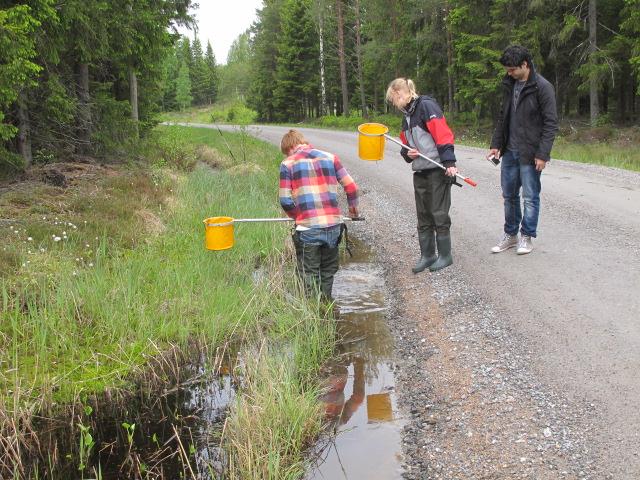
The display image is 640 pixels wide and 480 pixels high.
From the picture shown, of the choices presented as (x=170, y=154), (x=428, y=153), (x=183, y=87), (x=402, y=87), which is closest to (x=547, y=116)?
(x=428, y=153)

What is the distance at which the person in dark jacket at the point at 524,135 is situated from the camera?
214 inches

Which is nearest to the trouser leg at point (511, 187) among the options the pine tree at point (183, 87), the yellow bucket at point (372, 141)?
the yellow bucket at point (372, 141)

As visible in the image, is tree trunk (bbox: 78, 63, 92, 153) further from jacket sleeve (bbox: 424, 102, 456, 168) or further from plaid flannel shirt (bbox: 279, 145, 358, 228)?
jacket sleeve (bbox: 424, 102, 456, 168)

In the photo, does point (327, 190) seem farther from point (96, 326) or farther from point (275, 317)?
point (96, 326)

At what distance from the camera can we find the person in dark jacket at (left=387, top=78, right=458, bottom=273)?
5383 mm

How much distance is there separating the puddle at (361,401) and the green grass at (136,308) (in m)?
0.18

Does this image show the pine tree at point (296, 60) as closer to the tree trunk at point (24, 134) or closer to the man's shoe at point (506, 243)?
the tree trunk at point (24, 134)

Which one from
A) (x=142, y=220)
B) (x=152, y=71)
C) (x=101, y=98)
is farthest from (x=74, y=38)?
(x=152, y=71)

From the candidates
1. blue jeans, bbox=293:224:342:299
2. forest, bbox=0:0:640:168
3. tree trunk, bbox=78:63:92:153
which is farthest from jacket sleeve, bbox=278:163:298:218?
tree trunk, bbox=78:63:92:153

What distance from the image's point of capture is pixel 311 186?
5.00 meters

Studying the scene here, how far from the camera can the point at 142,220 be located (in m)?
7.84

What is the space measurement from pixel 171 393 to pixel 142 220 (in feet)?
13.0

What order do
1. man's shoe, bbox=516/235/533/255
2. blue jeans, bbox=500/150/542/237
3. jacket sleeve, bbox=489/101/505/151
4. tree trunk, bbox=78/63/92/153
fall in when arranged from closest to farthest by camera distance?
blue jeans, bbox=500/150/542/237 → jacket sleeve, bbox=489/101/505/151 → man's shoe, bbox=516/235/533/255 → tree trunk, bbox=78/63/92/153

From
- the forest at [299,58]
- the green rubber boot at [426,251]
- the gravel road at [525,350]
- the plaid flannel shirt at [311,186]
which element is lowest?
the gravel road at [525,350]
